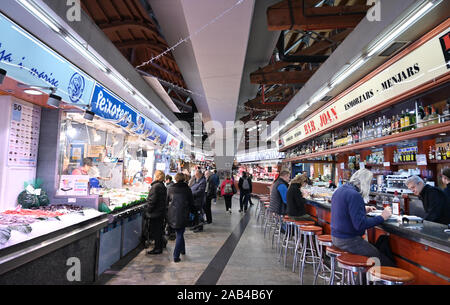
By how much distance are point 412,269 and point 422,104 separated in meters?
2.37

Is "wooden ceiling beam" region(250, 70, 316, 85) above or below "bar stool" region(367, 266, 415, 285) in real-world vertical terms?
above

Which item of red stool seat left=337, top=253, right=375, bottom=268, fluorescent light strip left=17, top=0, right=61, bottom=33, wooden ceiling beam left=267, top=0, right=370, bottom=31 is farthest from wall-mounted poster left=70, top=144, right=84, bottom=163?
red stool seat left=337, top=253, right=375, bottom=268

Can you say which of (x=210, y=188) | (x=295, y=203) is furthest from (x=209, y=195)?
(x=295, y=203)

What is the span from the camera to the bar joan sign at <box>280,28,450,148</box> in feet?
8.96

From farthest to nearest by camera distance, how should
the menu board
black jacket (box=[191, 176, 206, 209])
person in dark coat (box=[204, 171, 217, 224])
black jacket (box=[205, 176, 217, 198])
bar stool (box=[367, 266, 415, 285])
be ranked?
black jacket (box=[205, 176, 217, 198]) < person in dark coat (box=[204, 171, 217, 224]) < black jacket (box=[191, 176, 206, 209]) < the menu board < bar stool (box=[367, 266, 415, 285])

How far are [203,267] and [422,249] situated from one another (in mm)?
3034

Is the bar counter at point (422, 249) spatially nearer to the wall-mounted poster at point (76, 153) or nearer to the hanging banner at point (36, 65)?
the hanging banner at point (36, 65)

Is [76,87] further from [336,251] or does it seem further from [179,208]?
[336,251]

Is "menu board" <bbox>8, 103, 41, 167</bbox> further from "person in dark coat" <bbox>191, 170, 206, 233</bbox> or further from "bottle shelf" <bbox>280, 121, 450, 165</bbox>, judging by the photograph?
"bottle shelf" <bbox>280, 121, 450, 165</bbox>

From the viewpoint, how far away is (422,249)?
7.89 feet

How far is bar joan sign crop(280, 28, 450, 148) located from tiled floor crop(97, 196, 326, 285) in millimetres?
2968
